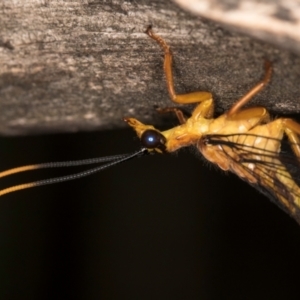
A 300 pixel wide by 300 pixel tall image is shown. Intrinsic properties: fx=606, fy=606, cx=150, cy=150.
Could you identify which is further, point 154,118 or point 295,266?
point 295,266

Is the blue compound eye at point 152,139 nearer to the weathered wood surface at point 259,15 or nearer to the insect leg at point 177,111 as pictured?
the insect leg at point 177,111

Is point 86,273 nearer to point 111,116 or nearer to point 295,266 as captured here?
point 295,266

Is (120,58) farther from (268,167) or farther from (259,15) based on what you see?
(268,167)

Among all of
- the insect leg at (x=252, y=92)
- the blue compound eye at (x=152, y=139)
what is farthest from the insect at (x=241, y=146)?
the insect leg at (x=252, y=92)

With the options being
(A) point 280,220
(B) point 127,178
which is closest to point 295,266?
(A) point 280,220

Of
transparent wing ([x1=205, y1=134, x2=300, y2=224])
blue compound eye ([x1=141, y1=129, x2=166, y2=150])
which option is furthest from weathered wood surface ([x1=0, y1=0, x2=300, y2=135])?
transparent wing ([x1=205, y1=134, x2=300, y2=224])

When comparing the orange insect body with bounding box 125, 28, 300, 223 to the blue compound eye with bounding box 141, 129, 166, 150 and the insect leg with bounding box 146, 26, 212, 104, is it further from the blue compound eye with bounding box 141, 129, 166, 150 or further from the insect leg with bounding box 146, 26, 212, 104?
the insect leg with bounding box 146, 26, 212, 104

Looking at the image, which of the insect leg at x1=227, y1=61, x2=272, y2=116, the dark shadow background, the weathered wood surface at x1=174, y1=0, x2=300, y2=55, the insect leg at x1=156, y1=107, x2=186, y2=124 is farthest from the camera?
the dark shadow background
